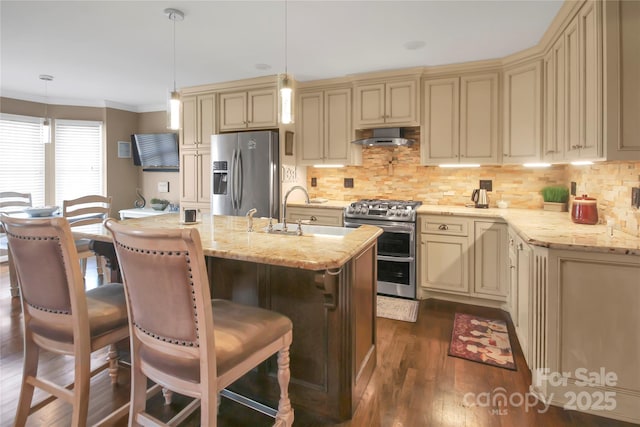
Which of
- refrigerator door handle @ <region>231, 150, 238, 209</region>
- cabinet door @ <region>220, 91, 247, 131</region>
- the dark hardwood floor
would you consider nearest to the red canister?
the dark hardwood floor

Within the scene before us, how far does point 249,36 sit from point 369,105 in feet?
5.17

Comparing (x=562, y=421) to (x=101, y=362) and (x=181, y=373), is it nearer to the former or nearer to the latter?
(x=181, y=373)

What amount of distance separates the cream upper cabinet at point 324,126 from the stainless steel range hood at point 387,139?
255mm

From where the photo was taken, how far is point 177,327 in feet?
3.95

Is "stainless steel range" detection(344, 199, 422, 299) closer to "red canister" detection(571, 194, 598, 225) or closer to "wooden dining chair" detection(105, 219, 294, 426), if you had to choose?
"red canister" detection(571, 194, 598, 225)

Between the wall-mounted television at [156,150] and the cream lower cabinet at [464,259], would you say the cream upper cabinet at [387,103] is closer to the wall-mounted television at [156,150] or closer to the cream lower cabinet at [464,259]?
the cream lower cabinet at [464,259]

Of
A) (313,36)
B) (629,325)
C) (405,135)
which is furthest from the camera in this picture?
(405,135)

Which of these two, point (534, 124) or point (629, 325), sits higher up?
point (534, 124)

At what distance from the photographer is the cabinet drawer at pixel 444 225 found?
134 inches

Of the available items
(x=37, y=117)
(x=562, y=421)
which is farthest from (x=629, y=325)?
(x=37, y=117)

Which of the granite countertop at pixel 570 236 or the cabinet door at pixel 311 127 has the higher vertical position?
the cabinet door at pixel 311 127

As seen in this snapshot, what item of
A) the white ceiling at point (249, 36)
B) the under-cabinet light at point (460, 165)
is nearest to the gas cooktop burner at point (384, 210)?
the under-cabinet light at point (460, 165)

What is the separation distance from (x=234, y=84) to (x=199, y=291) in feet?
12.4

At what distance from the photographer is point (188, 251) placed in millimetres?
1101
